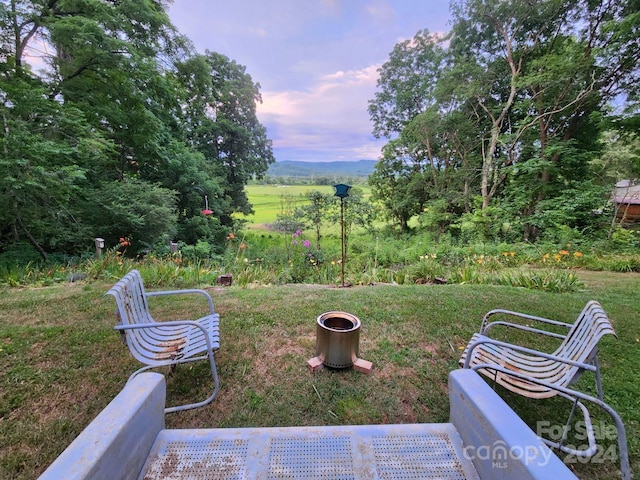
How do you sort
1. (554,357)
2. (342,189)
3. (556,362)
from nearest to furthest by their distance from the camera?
(554,357) → (556,362) → (342,189)

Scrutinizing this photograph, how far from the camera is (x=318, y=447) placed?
4.20 ft

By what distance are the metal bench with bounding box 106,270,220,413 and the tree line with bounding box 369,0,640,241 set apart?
7.92 metres

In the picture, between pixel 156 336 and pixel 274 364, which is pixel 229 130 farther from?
pixel 274 364

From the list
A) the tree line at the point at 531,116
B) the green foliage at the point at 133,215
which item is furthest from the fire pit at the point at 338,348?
the tree line at the point at 531,116

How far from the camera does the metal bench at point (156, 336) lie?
1.68m

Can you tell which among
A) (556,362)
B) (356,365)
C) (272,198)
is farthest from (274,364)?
(272,198)

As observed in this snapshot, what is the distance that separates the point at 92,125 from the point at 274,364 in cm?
674

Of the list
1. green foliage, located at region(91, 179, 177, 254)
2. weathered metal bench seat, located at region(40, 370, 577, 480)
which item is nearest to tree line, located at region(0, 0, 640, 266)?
green foliage, located at region(91, 179, 177, 254)

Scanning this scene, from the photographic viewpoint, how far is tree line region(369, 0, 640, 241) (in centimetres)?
614

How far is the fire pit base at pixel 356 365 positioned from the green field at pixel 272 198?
4683 mm

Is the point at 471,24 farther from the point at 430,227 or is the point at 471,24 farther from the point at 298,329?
the point at 298,329

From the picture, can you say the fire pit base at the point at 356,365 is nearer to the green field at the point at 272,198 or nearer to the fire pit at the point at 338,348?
the fire pit at the point at 338,348

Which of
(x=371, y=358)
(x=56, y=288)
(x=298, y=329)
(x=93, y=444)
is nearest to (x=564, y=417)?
(x=371, y=358)

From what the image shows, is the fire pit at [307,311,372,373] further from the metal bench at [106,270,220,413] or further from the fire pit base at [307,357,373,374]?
the metal bench at [106,270,220,413]
